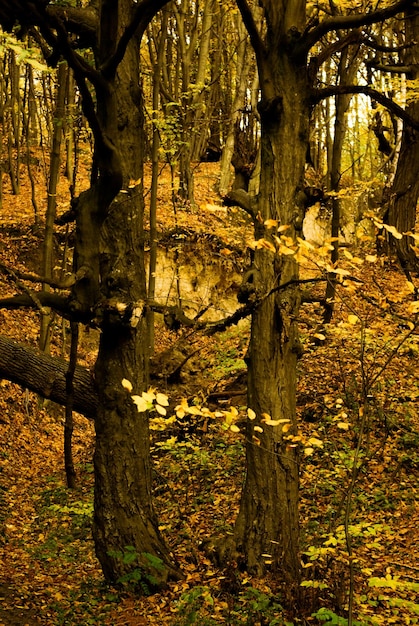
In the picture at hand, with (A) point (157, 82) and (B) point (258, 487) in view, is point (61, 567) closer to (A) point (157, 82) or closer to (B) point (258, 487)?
(B) point (258, 487)

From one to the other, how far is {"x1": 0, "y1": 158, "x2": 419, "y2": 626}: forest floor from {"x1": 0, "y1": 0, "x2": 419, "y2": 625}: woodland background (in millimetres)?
30

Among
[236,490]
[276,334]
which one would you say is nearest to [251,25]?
[276,334]

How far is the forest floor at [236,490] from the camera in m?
5.34

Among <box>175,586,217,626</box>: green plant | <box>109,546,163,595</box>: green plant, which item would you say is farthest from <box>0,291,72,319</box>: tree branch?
<box>175,586,217,626</box>: green plant

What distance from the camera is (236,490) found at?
825 cm

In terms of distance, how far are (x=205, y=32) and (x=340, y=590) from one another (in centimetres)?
1730

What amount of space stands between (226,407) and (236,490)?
6.25ft

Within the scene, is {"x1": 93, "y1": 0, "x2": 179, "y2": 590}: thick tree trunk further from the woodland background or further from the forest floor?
the forest floor

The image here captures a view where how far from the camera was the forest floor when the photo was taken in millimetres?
5340

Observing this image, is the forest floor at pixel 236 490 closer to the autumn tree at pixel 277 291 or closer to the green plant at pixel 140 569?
the green plant at pixel 140 569

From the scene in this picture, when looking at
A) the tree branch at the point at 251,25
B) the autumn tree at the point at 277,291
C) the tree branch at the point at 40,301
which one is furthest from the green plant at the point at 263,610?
the tree branch at the point at 251,25

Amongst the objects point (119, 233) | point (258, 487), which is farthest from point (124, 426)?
point (119, 233)

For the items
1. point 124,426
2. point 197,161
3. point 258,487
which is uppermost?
point 197,161

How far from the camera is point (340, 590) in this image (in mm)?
5207
